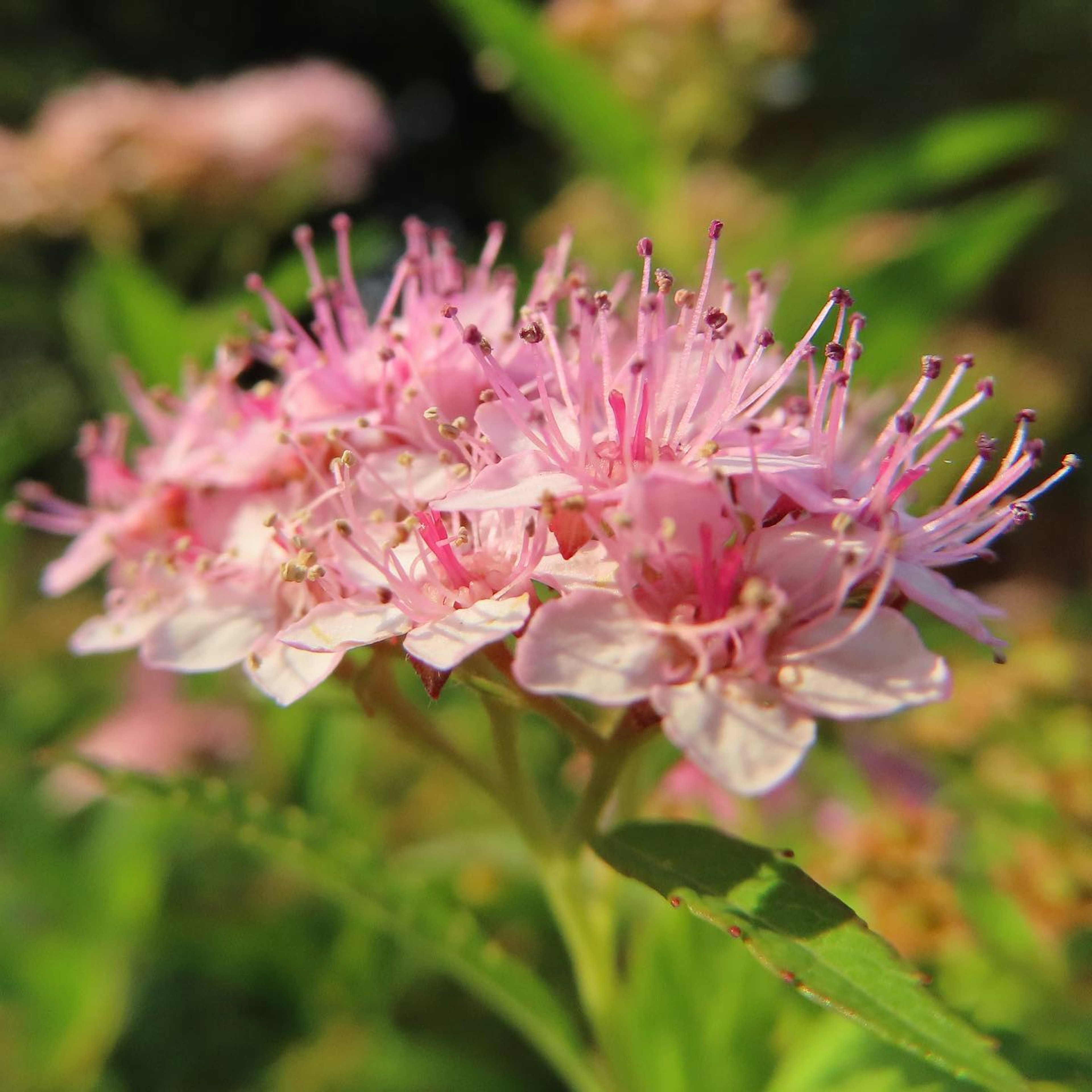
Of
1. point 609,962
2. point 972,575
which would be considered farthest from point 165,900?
point 972,575

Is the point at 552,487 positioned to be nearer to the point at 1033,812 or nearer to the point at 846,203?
the point at 1033,812

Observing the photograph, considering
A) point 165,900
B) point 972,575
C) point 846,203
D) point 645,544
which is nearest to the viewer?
point 645,544

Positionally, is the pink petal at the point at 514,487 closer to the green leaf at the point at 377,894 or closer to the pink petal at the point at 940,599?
the pink petal at the point at 940,599

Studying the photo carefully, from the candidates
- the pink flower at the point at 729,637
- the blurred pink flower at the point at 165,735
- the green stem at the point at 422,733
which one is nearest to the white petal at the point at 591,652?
the pink flower at the point at 729,637

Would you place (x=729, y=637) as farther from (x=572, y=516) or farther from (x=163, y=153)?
(x=163, y=153)

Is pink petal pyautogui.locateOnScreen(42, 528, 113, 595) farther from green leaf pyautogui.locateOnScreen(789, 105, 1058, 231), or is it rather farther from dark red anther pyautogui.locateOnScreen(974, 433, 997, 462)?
green leaf pyautogui.locateOnScreen(789, 105, 1058, 231)
